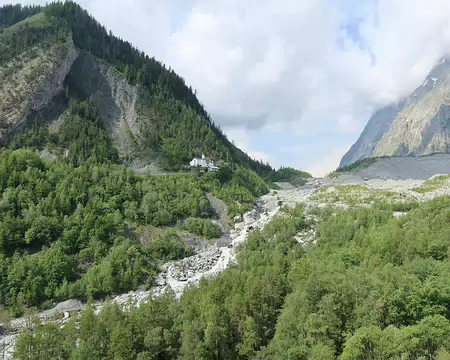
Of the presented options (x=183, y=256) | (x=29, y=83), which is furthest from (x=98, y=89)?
(x=183, y=256)

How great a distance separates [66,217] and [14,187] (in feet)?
45.3

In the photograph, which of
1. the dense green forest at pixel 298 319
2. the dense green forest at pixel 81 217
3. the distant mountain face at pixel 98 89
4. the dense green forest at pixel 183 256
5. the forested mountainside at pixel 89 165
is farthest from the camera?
the distant mountain face at pixel 98 89

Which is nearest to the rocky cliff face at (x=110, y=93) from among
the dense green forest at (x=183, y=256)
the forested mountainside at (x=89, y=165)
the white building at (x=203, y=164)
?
the forested mountainside at (x=89, y=165)

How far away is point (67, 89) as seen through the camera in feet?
451

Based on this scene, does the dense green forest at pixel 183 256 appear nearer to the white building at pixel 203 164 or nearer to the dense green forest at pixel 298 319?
the dense green forest at pixel 298 319

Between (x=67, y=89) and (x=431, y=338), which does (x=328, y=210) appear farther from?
(x=67, y=89)

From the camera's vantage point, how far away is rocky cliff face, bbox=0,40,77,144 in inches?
4520

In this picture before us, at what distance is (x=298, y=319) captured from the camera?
3228 cm

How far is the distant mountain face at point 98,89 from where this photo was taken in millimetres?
121938

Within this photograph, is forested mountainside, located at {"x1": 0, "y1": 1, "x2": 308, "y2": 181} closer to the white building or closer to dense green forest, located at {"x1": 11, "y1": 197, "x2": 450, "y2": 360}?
the white building

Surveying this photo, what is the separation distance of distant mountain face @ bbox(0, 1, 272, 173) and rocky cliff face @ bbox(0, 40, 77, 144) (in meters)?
0.26

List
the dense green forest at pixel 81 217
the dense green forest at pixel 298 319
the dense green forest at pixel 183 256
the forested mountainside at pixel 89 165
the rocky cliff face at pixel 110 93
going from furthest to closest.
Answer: the rocky cliff face at pixel 110 93 → the forested mountainside at pixel 89 165 → the dense green forest at pixel 81 217 → the dense green forest at pixel 183 256 → the dense green forest at pixel 298 319

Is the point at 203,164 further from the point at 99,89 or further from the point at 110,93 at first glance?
the point at 99,89

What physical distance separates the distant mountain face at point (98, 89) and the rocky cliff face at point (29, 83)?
261 mm
